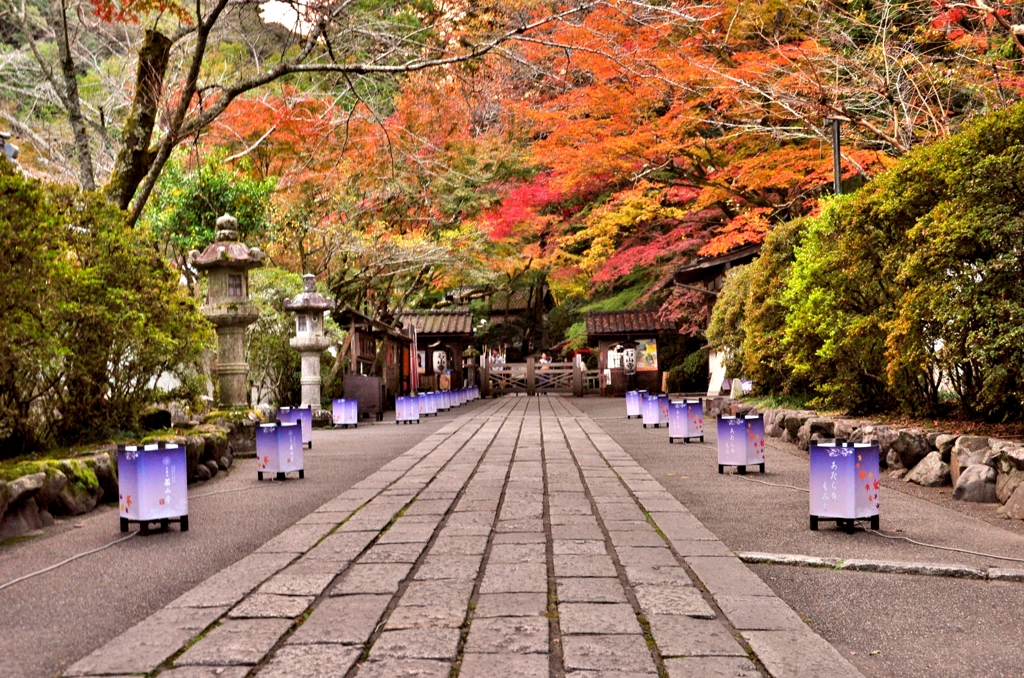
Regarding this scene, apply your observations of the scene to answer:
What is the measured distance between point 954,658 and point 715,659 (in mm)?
896

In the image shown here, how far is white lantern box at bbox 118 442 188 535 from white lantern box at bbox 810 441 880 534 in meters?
4.13

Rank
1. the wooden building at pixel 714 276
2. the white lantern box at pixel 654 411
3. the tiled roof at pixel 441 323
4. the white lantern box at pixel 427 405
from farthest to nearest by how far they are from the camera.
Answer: the tiled roof at pixel 441 323
the wooden building at pixel 714 276
the white lantern box at pixel 427 405
the white lantern box at pixel 654 411

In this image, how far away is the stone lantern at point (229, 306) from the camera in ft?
39.0

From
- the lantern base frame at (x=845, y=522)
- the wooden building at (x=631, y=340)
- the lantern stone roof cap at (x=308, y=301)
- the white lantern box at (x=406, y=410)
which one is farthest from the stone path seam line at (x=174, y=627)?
the wooden building at (x=631, y=340)

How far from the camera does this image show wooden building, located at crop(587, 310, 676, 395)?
3183cm

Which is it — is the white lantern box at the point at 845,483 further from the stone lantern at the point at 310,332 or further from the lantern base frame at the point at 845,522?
the stone lantern at the point at 310,332

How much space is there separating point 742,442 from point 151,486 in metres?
5.33

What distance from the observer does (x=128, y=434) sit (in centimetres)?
806

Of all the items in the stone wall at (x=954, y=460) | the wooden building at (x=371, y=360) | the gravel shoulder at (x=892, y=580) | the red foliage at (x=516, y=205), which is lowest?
the gravel shoulder at (x=892, y=580)

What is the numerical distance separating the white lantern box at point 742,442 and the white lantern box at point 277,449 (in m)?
4.26

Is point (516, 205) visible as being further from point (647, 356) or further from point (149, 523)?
point (149, 523)

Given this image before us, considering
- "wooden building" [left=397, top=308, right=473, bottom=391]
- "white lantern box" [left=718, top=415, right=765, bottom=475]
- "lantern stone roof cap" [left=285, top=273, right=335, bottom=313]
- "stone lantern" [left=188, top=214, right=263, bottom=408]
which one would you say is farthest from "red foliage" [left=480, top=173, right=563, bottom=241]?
"white lantern box" [left=718, top=415, right=765, bottom=475]

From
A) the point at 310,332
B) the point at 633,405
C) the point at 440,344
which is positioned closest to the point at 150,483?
the point at 310,332

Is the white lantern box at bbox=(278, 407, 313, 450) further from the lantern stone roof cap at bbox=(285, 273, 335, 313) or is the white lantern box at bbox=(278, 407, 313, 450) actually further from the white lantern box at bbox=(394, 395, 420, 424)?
the white lantern box at bbox=(394, 395, 420, 424)
